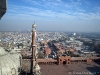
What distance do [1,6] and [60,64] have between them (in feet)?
51.8

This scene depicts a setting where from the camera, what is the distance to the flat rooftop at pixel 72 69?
1465 cm

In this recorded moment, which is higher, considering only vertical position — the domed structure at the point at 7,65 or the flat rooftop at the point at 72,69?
the domed structure at the point at 7,65

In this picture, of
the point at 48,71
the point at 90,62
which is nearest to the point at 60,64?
the point at 48,71

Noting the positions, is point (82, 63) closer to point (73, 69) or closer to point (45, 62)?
point (73, 69)

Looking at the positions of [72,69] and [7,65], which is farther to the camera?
[72,69]

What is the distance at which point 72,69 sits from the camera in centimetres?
1549

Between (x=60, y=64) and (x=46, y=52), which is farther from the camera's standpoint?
(x=46, y=52)

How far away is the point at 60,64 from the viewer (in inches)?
661

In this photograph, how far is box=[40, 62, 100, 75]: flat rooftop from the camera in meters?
14.6

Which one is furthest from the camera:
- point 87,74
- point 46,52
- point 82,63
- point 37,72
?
point 46,52

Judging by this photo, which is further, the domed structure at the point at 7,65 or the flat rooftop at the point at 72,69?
the flat rooftop at the point at 72,69

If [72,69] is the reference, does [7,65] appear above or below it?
above

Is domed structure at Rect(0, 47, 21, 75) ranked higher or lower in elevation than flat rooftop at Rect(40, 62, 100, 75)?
higher

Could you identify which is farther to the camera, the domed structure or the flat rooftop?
the flat rooftop
